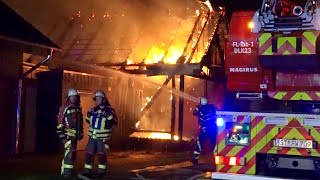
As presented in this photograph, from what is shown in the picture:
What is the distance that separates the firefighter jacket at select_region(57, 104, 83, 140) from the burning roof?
653cm

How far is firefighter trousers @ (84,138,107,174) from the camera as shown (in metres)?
9.20

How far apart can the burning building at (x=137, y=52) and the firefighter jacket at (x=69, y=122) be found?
→ 4583 mm

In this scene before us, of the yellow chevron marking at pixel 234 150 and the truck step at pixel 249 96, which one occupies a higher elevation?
the truck step at pixel 249 96

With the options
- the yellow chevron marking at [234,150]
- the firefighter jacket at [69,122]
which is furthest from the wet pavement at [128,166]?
the yellow chevron marking at [234,150]

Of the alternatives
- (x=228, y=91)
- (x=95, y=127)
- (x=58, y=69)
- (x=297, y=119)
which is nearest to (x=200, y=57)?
(x=58, y=69)

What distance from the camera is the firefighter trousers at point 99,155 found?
9.20 metres

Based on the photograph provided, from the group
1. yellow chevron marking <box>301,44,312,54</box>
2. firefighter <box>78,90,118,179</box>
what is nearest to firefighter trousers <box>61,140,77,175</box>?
firefighter <box>78,90,118,179</box>

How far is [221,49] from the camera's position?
1678 cm

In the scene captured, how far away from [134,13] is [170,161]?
740 centimetres

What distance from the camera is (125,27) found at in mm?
17953

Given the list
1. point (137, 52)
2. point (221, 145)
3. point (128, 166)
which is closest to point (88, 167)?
point (128, 166)

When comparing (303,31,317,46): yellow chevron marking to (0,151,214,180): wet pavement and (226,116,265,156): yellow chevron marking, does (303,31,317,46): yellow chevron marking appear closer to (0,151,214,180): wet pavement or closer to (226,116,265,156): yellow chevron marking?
(226,116,265,156): yellow chevron marking

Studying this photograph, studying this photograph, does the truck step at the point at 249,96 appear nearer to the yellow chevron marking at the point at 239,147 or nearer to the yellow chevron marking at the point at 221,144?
the yellow chevron marking at the point at 239,147

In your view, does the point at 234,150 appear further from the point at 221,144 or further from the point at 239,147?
the point at 221,144
